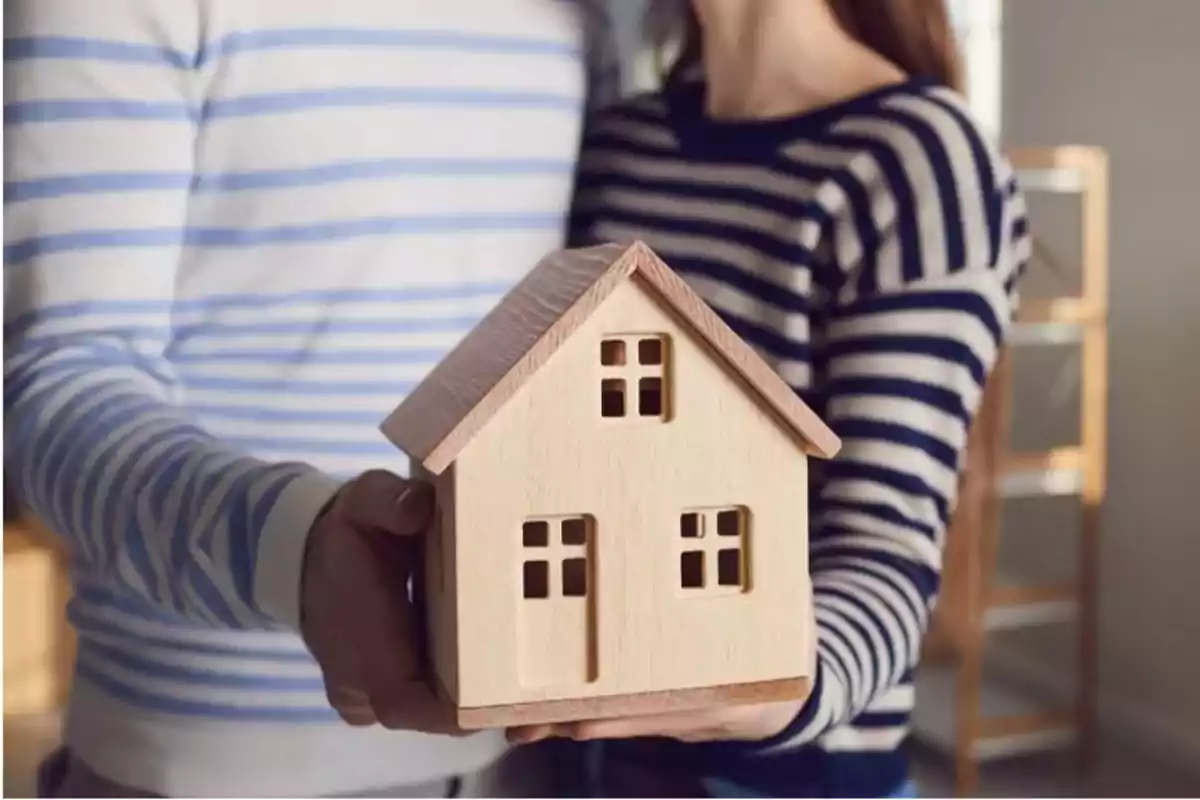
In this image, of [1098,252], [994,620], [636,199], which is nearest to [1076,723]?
[994,620]

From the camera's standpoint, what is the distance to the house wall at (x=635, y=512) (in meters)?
0.36

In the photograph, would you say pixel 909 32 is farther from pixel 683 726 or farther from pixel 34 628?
pixel 34 628

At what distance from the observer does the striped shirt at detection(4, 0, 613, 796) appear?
0.48 m

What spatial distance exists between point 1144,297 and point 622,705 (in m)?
1.10

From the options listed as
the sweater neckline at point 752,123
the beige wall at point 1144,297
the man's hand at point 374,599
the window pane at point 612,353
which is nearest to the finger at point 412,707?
the man's hand at point 374,599

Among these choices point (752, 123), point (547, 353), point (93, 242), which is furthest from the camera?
point (752, 123)

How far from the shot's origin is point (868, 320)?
552mm

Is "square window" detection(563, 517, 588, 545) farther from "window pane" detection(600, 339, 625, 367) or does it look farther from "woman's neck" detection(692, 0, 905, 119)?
"woman's neck" detection(692, 0, 905, 119)

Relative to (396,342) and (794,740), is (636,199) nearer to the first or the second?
(396,342)

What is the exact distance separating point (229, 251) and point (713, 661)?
10.4 inches

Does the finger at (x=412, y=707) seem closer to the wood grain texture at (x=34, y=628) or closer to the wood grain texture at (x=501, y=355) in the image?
the wood grain texture at (x=501, y=355)

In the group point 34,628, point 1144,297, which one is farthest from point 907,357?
point 1144,297

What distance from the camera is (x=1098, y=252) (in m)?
1.34

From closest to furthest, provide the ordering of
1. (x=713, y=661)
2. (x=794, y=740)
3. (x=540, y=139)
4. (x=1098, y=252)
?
(x=713, y=661) → (x=794, y=740) → (x=540, y=139) → (x=1098, y=252)
